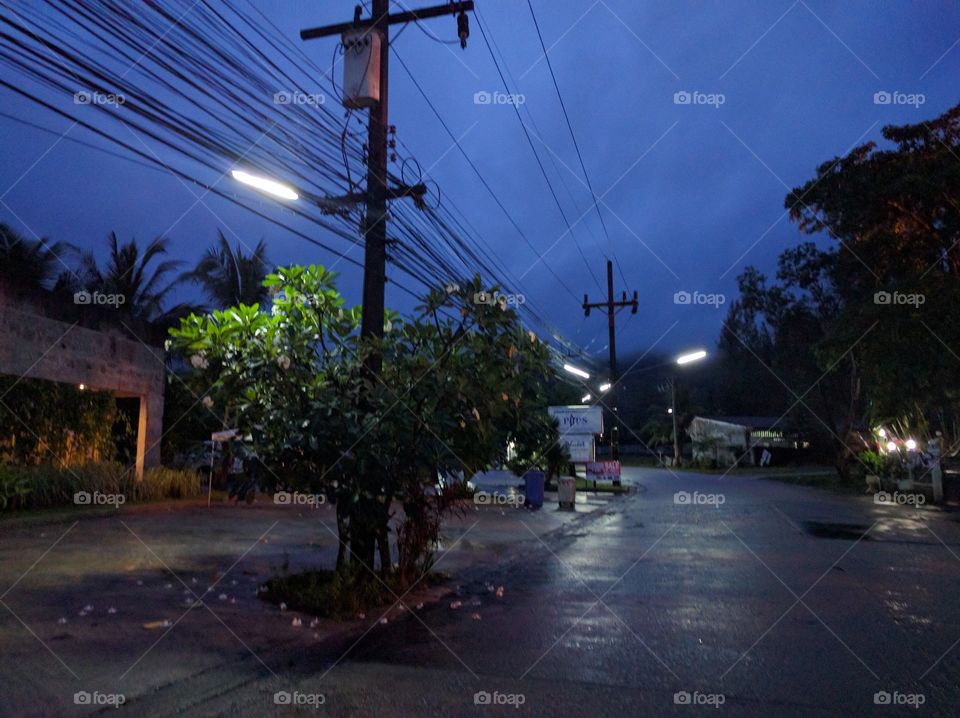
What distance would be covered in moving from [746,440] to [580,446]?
38483mm

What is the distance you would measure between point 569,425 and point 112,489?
56.6ft

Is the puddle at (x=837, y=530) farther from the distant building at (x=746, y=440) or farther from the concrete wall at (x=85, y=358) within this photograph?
the distant building at (x=746, y=440)

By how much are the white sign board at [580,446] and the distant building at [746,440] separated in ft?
105

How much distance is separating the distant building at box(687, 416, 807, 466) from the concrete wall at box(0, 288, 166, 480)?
4740 cm

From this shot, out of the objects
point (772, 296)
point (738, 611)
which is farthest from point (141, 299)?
point (772, 296)

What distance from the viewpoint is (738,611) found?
26.3ft

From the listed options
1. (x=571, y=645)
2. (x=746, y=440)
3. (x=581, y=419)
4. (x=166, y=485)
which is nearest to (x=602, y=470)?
(x=581, y=419)

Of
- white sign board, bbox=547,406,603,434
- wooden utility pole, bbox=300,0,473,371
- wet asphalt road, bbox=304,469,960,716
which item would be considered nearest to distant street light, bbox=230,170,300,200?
wooden utility pole, bbox=300,0,473,371

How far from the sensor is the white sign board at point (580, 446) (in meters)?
29.6

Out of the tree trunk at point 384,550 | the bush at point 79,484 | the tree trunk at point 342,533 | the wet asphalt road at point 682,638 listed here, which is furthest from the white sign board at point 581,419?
the tree trunk at point 342,533

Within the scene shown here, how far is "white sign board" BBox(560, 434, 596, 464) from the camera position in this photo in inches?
1167

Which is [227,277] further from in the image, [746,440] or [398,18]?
[746,440]

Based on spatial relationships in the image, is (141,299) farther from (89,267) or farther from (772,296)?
(772,296)

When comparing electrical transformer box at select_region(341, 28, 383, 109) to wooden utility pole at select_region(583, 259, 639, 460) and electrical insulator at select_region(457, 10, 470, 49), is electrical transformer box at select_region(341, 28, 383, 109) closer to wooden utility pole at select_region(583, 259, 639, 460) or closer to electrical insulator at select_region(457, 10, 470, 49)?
electrical insulator at select_region(457, 10, 470, 49)
